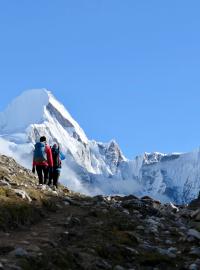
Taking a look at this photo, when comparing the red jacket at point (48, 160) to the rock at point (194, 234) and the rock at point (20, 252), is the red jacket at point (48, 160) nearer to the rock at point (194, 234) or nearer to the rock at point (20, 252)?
the rock at point (194, 234)

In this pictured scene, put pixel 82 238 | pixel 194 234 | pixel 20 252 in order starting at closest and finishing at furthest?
1. pixel 20 252
2. pixel 82 238
3. pixel 194 234

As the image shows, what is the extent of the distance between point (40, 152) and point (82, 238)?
44.1 feet

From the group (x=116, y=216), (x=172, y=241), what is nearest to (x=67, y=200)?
(x=116, y=216)

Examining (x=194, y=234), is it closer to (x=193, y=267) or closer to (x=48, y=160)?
(x=193, y=267)

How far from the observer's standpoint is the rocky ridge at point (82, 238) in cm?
1583

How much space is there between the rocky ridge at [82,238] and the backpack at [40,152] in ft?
17.0

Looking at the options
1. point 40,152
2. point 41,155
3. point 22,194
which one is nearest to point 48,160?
point 41,155

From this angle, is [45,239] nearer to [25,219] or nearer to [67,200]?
[25,219]

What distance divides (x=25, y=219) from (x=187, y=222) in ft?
35.1

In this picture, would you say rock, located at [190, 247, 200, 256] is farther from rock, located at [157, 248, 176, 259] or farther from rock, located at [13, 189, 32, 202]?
rock, located at [13, 189, 32, 202]

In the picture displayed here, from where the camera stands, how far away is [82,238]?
19.0 metres

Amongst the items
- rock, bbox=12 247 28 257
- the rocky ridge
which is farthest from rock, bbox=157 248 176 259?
rock, bbox=12 247 28 257

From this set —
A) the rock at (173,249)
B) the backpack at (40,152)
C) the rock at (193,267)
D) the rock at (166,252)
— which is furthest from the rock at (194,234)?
the backpack at (40,152)

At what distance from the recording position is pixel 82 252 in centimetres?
1714
